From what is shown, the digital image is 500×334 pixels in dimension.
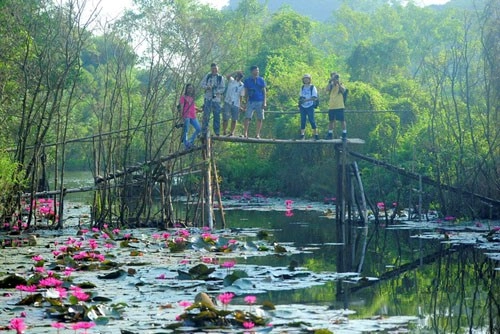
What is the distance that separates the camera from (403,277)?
16.2m

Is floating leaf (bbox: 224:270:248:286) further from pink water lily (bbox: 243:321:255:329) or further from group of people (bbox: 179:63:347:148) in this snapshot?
group of people (bbox: 179:63:347:148)

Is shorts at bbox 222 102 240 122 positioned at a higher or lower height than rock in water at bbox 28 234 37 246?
higher

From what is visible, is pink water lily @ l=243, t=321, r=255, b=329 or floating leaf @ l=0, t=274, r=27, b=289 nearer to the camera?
pink water lily @ l=243, t=321, r=255, b=329

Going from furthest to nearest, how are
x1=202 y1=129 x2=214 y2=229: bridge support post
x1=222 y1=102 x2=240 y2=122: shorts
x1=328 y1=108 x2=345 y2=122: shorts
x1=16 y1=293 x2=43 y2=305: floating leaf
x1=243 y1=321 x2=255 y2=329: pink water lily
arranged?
1. x1=328 y1=108 x2=345 y2=122: shorts
2. x1=222 y1=102 x2=240 y2=122: shorts
3. x1=202 y1=129 x2=214 y2=229: bridge support post
4. x1=16 y1=293 x2=43 y2=305: floating leaf
5. x1=243 y1=321 x2=255 y2=329: pink water lily

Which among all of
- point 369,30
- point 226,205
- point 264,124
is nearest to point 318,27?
point 369,30

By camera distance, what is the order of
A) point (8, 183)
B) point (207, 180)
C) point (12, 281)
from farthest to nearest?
point (207, 180)
point (8, 183)
point (12, 281)

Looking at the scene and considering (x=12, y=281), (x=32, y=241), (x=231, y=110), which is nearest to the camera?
(x=12, y=281)

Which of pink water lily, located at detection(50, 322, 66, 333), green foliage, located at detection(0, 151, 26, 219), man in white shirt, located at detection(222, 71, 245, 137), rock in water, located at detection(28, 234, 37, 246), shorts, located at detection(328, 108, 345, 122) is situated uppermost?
man in white shirt, located at detection(222, 71, 245, 137)

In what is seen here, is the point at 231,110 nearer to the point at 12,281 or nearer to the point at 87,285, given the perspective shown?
the point at 87,285

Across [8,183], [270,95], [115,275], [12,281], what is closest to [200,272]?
[115,275]

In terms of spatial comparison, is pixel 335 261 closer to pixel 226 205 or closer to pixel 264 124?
pixel 226 205

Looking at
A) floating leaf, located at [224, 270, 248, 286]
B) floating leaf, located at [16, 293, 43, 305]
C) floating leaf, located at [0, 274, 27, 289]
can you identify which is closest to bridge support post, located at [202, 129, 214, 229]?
floating leaf, located at [224, 270, 248, 286]

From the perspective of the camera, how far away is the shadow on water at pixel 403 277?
12.6m

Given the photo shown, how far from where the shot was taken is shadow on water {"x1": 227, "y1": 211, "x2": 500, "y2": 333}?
12.6m
